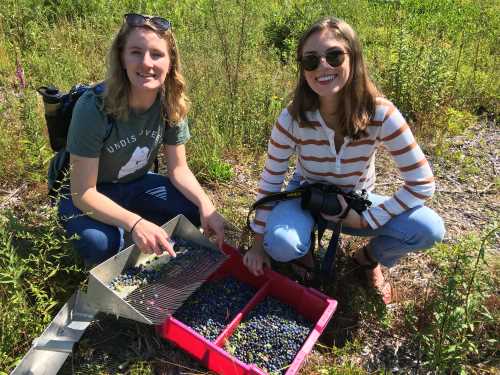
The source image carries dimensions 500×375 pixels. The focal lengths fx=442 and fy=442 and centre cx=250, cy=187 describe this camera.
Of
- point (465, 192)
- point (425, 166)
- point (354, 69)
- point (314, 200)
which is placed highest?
point (354, 69)

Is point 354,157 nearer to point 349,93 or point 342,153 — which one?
point 342,153

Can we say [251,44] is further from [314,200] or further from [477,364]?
[477,364]

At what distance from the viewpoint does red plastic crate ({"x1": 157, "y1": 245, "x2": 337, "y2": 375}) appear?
2.09 m

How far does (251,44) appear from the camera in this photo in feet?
17.9

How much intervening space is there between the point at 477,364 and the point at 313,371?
2.88ft

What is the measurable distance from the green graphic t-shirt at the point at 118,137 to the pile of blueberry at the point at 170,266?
21.3 inches

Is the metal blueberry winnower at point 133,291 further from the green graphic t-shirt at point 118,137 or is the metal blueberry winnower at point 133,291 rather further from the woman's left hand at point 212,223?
the green graphic t-shirt at point 118,137

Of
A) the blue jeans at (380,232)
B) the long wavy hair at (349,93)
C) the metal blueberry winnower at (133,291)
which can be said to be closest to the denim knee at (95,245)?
the metal blueberry winnower at (133,291)

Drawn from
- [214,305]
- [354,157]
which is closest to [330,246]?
[354,157]

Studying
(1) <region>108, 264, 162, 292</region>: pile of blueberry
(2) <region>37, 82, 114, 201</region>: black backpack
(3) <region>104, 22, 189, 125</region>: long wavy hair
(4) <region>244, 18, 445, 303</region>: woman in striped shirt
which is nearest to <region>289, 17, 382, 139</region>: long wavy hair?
(4) <region>244, 18, 445, 303</region>: woman in striped shirt

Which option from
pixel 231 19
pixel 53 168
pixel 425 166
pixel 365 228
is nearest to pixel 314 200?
pixel 365 228

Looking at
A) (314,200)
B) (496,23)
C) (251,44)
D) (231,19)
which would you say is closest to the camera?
(314,200)

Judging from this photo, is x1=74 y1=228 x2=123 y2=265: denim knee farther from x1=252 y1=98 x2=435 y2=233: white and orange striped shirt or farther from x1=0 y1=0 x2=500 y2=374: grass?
x1=252 y1=98 x2=435 y2=233: white and orange striped shirt

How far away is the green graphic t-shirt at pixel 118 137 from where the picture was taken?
2.34m
